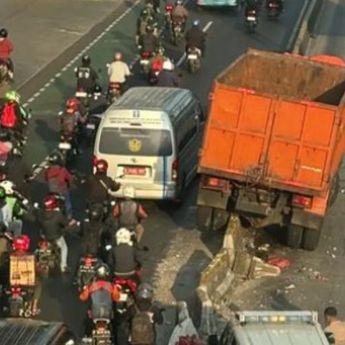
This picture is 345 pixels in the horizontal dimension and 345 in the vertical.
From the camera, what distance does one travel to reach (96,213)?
2056 centimetres

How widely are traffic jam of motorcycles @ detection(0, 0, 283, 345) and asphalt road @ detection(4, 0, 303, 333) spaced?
23 centimetres

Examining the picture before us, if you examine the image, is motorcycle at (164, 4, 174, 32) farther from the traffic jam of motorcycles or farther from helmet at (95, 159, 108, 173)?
helmet at (95, 159, 108, 173)

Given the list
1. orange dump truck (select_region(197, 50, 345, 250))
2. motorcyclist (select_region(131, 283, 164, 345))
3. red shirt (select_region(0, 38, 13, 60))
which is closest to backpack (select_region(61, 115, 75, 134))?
orange dump truck (select_region(197, 50, 345, 250))

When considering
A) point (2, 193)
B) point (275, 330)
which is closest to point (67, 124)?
point (2, 193)

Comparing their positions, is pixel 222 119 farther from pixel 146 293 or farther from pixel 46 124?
pixel 46 124

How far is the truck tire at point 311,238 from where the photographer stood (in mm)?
22094

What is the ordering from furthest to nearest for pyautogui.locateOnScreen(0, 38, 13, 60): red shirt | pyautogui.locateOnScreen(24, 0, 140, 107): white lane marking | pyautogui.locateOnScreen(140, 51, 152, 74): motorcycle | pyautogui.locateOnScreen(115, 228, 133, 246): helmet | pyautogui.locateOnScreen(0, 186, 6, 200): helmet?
pyautogui.locateOnScreen(140, 51, 152, 74): motorcycle, pyautogui.locateOnScreen(24, 0, 140, 107): white lane marking, pyautogui.locateOnScreen(0, 38, 13, 60): red shirt, pyautogui.locateOnScreen(0, 186, 6, 200): helmet, pyautogui.locateOnScreen(115, 228, 133, 246): helmet

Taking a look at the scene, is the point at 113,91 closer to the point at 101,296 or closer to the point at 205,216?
the point at 205,216

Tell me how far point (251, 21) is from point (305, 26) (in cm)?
170

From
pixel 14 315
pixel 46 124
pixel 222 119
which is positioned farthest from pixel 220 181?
pixel 46 124

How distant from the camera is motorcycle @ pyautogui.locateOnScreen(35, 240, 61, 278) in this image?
67.2 feet

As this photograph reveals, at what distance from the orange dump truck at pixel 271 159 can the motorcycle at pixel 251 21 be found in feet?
55.9

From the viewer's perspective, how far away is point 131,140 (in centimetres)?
2339

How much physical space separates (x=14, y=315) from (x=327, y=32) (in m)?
24.4
